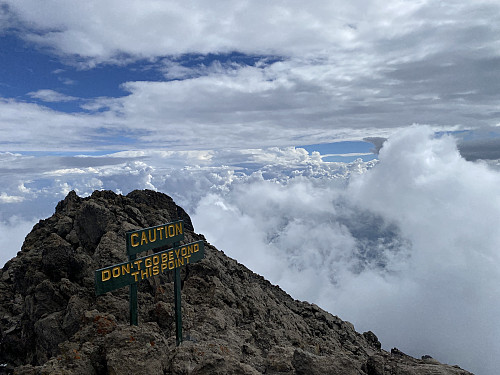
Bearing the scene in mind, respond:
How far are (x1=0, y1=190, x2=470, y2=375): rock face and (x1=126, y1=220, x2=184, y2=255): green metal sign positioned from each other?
3.99 metres

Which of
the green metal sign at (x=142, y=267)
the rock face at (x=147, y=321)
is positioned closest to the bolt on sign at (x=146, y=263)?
the green metal sign at (x=142, y=267)

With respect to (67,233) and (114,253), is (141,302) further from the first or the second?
(67,233)

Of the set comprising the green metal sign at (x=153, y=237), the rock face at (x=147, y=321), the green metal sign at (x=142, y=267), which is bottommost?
the rock face at (x=147, y=321)

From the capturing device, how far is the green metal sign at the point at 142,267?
1823 centimetres

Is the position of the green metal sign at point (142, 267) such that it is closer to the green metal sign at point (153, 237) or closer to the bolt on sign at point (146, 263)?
the bolt on sign at point (146, 263)

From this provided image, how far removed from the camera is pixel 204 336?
69.5 ft

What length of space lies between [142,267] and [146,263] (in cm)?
33

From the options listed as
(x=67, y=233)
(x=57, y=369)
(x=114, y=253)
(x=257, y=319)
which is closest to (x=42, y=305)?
(x=114, y=253)

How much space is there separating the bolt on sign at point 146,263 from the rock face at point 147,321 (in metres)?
1.72

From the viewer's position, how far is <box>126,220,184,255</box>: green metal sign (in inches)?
763

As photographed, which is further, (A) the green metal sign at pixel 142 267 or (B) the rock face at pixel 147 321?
(A) the green metal sign at pixel 142 267

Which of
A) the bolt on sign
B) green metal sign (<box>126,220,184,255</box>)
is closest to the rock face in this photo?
the bolt on sign

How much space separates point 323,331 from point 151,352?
2127cm

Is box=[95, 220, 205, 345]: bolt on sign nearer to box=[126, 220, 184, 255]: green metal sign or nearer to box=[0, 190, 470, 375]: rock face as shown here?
box=[126, 220, 184, 255]: green metal sign
